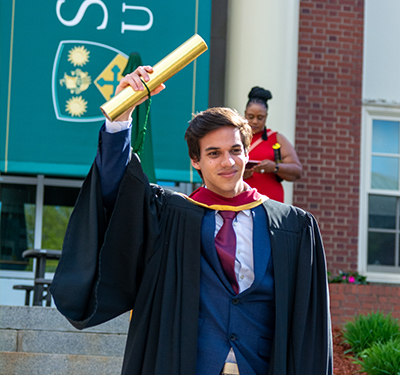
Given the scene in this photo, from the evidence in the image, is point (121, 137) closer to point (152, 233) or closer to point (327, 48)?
point (152, 233)

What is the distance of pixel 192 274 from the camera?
2619 millimetres

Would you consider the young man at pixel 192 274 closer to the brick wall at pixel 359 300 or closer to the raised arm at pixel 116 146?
the raised arm at pixel 116 146

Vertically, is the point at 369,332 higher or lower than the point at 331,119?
lower

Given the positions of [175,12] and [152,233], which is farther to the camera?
[175,12]

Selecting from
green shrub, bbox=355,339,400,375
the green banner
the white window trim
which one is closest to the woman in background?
green shrub, bbox=355,339,400,375

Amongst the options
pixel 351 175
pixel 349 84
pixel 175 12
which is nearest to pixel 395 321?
pixel 351 175

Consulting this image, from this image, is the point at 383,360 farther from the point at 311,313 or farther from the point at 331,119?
the point at 331,119

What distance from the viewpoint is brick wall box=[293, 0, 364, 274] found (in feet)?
30.1

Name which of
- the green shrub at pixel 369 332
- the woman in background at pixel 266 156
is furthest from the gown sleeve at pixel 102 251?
the green shrub at pixel 369 332

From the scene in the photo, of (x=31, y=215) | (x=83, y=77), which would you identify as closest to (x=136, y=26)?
(x=83, y=77)

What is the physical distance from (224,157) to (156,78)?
0.45 meters

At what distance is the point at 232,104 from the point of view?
8.69 meters

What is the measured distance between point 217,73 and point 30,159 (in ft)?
9.15

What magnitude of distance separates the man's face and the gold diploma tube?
14.3 inches
